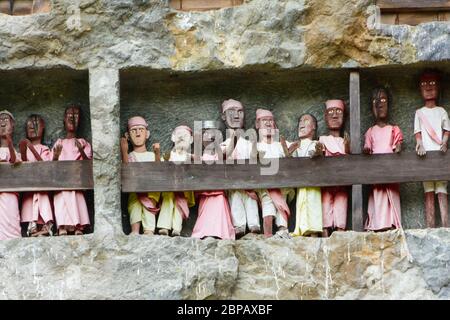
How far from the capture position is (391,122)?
1384 centimetres

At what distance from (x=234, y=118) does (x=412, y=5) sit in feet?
5.25

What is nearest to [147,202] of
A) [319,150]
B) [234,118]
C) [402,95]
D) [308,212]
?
[234,118]

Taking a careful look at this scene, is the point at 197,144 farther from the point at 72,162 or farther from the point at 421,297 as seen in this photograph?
the point at 421,297

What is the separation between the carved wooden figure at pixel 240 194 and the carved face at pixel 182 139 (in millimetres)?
270

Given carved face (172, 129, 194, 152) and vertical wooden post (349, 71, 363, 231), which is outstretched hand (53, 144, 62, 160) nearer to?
carved face (172, 129, 194, 152)

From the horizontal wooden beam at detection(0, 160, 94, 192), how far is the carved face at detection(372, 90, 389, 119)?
222 cm

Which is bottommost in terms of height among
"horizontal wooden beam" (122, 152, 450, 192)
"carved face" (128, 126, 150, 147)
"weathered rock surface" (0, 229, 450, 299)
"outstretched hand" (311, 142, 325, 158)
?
"weathered rock surface" (0, 229, 450, 299)

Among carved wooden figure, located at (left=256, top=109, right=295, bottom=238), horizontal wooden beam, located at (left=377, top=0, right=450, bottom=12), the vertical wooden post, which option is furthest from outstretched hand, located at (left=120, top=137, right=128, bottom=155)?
horizontal wooden beam, located at (left=377, top=0, right=450, bottom=12)

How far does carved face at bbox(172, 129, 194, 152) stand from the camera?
44.5 ft

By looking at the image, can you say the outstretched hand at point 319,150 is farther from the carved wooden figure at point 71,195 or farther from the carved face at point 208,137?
the carved wooden figure at point 71,195

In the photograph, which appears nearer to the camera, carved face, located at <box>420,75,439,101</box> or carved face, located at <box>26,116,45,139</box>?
carved face, located at <box>420,75,439,101</box>

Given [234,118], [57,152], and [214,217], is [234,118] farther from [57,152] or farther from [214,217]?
[57,152]

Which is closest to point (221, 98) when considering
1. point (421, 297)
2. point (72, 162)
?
point (72, 162)

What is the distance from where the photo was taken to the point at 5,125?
1368 centimetres
